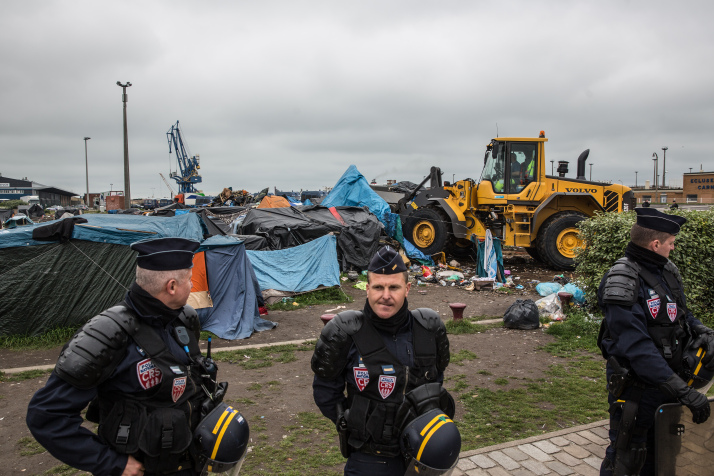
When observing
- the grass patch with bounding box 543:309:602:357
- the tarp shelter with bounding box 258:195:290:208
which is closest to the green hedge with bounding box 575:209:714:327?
the grass patch with bounding box 543:309:602:357

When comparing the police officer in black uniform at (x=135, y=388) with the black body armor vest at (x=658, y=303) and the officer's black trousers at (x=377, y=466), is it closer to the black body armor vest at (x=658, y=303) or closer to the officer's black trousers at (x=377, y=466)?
the officer's black trousers at (x=377, y=466)

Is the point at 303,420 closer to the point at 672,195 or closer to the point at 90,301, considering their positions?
the point at 90,301

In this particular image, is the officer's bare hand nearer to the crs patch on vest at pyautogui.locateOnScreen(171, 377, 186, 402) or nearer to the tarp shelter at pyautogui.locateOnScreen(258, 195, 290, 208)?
the crs patch on vest at pyautogui.locateOnScreen(171, 377, 186, 402)

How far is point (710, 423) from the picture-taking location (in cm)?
264

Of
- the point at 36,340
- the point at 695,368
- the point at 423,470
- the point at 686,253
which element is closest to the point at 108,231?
the point at 36,340

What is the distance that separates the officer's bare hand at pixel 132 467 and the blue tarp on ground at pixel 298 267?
8.37 m

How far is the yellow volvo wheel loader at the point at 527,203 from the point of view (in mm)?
12836

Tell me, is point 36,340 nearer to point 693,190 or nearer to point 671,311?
point 671,311

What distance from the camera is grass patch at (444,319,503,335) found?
8016 mm

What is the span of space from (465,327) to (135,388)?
6.60 meters

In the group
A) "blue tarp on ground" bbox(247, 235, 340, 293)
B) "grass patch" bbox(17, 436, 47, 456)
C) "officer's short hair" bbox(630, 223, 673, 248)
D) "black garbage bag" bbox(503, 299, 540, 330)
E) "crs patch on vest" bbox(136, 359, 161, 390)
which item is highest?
"officer's short hair" bbox(630, 223, 673, 248)

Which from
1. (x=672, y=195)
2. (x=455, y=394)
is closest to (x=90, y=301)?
(x=455, y=394)

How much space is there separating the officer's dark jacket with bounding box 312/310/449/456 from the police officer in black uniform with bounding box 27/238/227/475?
0.59m

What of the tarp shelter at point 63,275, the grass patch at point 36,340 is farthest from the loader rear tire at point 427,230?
the grass patch at point 36,340
